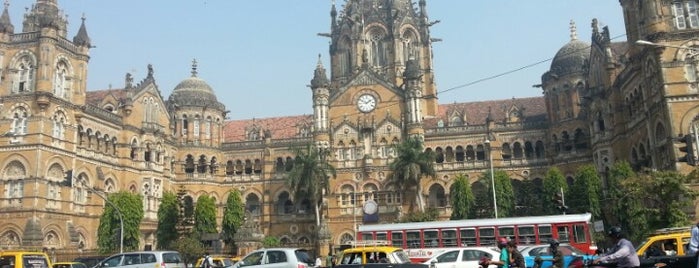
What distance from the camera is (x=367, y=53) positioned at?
68625 mm

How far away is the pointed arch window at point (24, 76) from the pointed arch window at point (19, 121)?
1642mm

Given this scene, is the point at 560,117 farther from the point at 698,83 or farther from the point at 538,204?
the point at 698,83

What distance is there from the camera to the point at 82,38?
164 ft

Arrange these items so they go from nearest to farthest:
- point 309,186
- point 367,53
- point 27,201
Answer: point 27,201
point 309,186
point 367,53

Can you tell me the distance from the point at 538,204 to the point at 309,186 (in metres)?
19.0

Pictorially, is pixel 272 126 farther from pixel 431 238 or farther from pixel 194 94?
pixel 431 238

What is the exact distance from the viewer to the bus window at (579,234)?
2931cm

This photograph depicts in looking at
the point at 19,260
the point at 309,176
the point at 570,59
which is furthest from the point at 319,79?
the point at 19,260

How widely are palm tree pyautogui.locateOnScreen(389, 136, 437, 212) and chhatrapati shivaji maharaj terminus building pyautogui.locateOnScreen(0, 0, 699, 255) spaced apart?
13.7 feet

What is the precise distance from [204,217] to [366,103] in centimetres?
1881

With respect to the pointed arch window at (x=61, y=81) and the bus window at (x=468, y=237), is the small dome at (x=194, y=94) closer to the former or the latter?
the pointed arch window at (x=61, y=81)

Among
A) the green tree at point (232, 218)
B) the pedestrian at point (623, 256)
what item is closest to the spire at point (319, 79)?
the green tree at point (232, 218)

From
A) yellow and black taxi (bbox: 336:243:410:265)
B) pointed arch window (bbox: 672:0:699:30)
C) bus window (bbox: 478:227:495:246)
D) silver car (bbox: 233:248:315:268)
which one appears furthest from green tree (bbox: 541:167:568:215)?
yellow and black taxi (bbox: 336:243:410:265)

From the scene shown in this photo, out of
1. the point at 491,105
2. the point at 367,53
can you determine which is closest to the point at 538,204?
the point at 491,105
